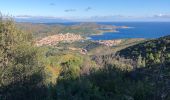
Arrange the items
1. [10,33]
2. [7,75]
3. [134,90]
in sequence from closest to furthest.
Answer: [134,90], [7,75], [10,33]

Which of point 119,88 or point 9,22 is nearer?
point 119,88

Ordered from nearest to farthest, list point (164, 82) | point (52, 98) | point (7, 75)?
point (164, 82) → point (52, 98) → point (7, 75)

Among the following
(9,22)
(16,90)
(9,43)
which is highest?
(9,22)

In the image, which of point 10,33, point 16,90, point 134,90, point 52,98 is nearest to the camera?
point 52,98

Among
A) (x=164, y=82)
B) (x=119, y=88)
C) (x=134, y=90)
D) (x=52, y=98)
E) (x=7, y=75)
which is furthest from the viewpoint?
(x=7, y=75)

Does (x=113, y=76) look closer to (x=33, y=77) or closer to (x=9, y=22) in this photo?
(x=33, y=77)

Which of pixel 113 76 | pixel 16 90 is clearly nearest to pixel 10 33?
pixel 16 90

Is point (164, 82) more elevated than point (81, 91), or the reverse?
point (164, 82)

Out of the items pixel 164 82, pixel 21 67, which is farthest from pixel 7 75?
pixel 164 82

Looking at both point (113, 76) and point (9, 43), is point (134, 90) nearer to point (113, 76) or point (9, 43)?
point (113, 76)
